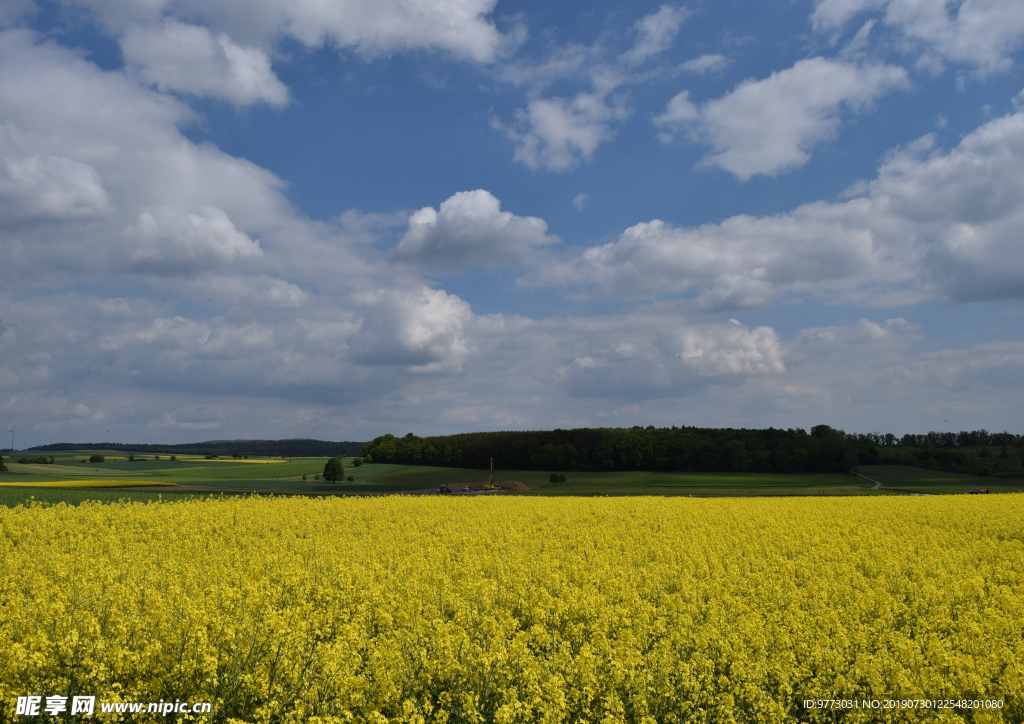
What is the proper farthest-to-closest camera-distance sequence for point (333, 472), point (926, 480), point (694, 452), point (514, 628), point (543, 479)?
point (694, 452), point (543, 479), point (926, 480), point (333, 472), point (514, 628)

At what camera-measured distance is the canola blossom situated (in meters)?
7.76

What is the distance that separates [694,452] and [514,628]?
308 feet

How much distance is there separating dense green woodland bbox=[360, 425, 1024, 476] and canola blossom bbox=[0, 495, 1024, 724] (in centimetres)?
8014

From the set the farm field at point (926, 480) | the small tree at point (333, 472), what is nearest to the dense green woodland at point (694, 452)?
the farm field at point (926, 480)

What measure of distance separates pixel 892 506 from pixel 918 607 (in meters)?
24.3

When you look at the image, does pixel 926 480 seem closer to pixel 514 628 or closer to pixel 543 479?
pixel 543 479

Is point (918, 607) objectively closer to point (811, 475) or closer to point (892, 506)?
point (892, 506)

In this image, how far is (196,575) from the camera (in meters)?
13.2

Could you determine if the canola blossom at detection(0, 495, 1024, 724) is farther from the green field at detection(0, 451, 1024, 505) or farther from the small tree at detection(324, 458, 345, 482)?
the small tree at detection(324, 458, 345, 482)

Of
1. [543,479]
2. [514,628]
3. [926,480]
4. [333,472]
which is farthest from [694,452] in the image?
[514,628]

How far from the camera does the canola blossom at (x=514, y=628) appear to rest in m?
7.76

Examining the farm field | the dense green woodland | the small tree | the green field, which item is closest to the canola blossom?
the green field

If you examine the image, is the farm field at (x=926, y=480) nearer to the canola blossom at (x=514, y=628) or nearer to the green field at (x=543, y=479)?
the green field at (x=543, y=479)

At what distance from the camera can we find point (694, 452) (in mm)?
97188
